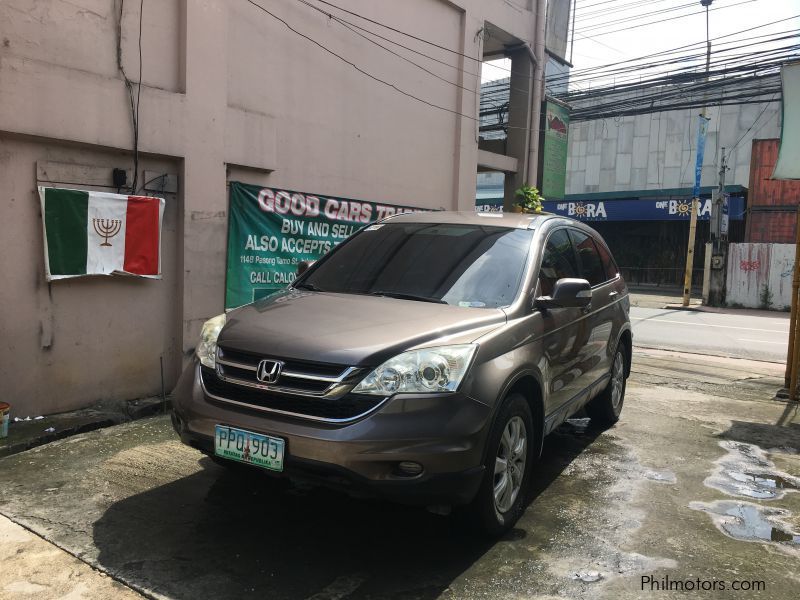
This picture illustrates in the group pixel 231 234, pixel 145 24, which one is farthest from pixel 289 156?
pixel 145 24

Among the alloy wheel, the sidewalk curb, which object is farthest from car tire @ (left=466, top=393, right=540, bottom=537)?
the sidewalk curb

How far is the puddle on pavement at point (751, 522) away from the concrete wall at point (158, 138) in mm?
4817

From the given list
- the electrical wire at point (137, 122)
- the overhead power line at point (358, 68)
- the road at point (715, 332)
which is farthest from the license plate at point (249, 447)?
the road at point (715, 332)

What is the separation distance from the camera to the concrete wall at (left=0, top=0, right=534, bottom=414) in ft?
17.3

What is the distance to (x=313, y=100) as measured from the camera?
808cm

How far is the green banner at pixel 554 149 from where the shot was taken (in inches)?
546

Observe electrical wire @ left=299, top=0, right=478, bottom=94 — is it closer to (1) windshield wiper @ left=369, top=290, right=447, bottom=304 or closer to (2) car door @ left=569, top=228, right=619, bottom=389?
(2) car door @ left=569, top=228, right=619, bottom=389

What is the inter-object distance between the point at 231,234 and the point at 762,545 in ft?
17.8

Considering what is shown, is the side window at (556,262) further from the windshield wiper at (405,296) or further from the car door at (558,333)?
the windshield wiper at (405,296)

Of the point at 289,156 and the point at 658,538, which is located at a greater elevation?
the point at 289,156

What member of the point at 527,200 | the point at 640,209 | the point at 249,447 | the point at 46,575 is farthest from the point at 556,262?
the point at 640,209

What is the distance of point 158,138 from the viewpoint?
611 centimetres

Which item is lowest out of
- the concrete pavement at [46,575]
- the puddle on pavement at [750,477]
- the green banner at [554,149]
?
the concrete pavement at [46,575]

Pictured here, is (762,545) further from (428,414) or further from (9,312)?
(9,312)
